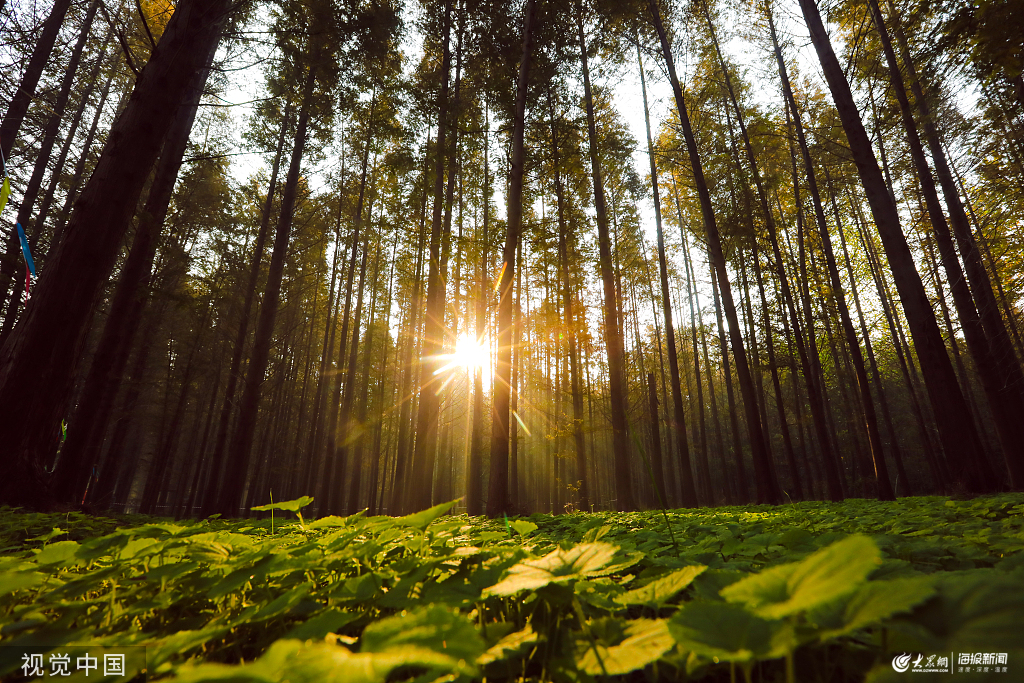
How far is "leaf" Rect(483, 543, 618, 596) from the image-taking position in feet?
2.19

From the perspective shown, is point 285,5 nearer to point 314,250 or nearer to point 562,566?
point 562,566

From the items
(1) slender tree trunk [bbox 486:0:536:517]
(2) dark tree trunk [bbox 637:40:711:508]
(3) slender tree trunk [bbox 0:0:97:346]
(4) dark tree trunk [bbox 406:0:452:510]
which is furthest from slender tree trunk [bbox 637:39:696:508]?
(3) slender tree trunk [bbox 0:0:97:346]

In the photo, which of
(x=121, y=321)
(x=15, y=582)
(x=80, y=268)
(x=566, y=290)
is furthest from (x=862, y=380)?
(x=121, y=321)

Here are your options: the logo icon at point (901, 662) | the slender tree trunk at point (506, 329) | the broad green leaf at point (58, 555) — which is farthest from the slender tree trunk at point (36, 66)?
the logo icon at point (901, 662)

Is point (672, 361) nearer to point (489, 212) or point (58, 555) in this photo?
point (489, 212)

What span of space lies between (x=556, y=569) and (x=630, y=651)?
8.9 inches

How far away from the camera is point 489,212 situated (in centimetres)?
1161

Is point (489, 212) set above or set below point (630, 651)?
above

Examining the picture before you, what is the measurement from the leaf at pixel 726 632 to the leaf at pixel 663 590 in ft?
0.70

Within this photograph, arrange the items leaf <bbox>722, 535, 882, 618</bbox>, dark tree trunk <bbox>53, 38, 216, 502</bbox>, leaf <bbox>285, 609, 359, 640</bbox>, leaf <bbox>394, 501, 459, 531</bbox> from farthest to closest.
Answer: dark tree trunk <bbox>53, 38, 216, 502</bbox>, leaf <bbox>394, 501, 459, 531</bbox>, leaf <bbox>285, 609, 359, 640</bbox>, leaf <bbox>722, 535, 882, 618</bbox>

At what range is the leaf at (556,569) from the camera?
2.19ft

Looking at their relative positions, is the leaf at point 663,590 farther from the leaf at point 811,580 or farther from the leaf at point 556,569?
the leaf at point 811,580

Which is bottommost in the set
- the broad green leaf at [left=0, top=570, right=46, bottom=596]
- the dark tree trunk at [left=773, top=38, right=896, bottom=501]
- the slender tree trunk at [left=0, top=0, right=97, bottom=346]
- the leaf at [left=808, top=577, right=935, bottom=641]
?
the broad green leaf at [left=0, top=570, right=46, bottom=596]

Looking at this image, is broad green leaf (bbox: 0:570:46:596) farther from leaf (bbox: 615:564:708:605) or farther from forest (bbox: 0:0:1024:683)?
leaf (bbox: 615:564:708:605)
